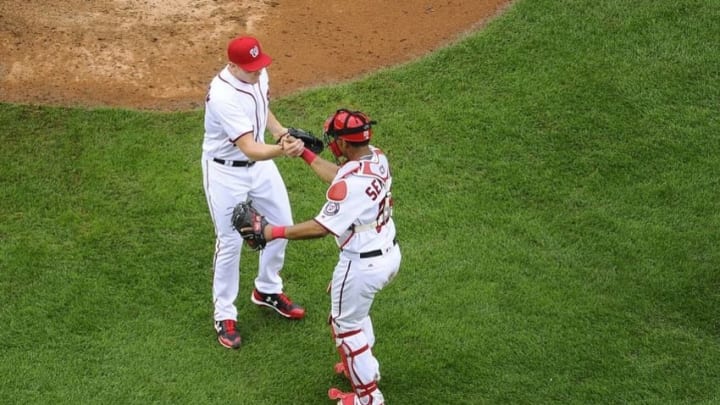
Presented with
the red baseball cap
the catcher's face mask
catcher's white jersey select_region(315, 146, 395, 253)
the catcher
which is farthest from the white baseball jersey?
catcher's white jersey select_region(315, 146, 395, 253)

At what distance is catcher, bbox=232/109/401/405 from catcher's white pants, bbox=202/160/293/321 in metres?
0.51

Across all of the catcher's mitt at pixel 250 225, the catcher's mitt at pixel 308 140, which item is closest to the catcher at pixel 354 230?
the catcher's mitt at pixel 250 225

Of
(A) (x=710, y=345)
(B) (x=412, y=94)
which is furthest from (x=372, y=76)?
(A) (x=710, y=345)

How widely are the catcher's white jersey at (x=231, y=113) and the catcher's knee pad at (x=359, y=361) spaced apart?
4.33 ft

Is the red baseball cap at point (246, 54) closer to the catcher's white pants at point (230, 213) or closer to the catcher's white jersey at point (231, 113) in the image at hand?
the catcher's white jersey at point (231, 113)

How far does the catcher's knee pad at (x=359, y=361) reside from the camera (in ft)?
19.1

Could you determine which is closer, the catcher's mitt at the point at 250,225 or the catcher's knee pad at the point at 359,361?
the catcher's mitt at the point at 250,225

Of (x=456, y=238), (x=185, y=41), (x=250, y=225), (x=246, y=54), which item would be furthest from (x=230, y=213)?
(x=185, y=41)

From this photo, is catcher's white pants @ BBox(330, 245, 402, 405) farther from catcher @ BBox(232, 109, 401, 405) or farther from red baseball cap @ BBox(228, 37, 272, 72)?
red baseball cap @ BBox(228, 37, 272, 72)

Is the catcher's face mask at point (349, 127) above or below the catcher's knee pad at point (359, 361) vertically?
above

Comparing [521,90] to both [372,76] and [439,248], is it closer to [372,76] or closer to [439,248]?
[372,76]

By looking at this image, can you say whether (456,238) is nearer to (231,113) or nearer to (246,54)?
(231,113)

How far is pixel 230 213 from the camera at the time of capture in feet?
20.7

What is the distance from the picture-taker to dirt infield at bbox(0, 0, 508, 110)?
920 centimetres
